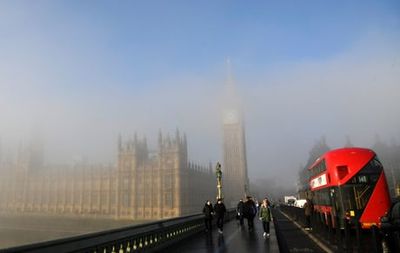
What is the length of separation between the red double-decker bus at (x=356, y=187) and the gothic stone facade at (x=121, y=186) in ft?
231

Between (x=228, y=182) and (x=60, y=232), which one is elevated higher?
(x=228, y=182)

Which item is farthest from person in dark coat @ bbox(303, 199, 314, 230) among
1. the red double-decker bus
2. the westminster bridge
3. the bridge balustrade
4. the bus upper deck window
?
the bridge balustrade

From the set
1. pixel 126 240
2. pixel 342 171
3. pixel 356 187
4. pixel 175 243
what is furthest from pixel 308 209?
pixel 126 240

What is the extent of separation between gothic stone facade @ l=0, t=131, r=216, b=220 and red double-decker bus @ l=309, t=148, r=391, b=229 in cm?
7055

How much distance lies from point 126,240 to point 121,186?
84.0m

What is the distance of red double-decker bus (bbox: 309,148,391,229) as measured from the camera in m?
16.3

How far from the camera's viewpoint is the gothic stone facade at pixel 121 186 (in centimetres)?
8775

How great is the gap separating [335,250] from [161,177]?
76872 millimetres

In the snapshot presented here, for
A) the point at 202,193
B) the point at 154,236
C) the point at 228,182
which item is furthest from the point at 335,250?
the point at 228,182

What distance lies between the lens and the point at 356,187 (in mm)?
16578

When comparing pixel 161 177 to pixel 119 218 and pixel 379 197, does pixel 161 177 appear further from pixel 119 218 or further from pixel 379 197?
pixel 379 197

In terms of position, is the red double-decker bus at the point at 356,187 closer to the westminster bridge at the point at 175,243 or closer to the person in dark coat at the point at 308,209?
the westminster bridge at the point at 175,243

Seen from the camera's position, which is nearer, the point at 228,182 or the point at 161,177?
the point at 161,177

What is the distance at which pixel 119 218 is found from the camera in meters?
88.1
